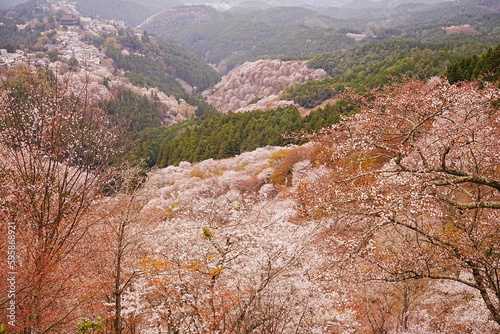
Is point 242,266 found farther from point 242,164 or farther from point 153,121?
point 153,121

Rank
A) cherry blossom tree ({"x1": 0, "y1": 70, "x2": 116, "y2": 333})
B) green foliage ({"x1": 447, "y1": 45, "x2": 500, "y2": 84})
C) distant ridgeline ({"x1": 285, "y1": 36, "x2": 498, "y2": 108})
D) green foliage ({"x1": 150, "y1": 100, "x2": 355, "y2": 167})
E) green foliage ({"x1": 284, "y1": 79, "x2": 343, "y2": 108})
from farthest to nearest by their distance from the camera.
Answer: green foliage ({"x1": 284, "y1": 79, "x2": 343, "y2": 108}) → distant ridgeline ({"x1": 285, "y1": 36, "x2": 498, "y2": 108}) → green foliage ({"x1": 150, "y1": 100, "x2": 355, "y2": 167}) → green foliage ({"x1": 447, "y1": 45, "x2": 500, "y2": 84}) → cherry blossom tree ({"x1": 0, "y1": 70, "x2": 116, "y2": 333})

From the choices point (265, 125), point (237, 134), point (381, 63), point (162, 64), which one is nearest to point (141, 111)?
point (237, 134)

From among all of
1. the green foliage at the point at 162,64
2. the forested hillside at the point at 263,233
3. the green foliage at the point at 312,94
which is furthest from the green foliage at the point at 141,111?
the forested hillside at the point at 263,233

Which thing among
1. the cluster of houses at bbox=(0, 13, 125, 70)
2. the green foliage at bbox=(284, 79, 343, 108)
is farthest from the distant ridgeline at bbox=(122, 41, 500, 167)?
the cluster of houses at bbox=(0, 13, 125, 70)

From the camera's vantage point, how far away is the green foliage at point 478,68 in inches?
935

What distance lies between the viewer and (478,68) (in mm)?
26609

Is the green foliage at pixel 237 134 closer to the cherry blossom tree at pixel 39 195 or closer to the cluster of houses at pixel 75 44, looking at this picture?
the cherry blossom tree at pixel 39 195

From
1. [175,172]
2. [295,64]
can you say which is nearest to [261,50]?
[295,64]

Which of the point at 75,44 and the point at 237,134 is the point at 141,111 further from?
the point at 75,44

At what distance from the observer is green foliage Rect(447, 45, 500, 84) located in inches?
935

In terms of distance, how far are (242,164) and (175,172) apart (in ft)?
32.3

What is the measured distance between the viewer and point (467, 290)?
367 inches

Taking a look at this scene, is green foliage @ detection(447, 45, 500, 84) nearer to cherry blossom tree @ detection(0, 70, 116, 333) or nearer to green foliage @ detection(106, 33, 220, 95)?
cherry blossom tree @ detection(0, 70, 116, 333)

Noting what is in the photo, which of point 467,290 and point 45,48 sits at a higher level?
point 45,48
